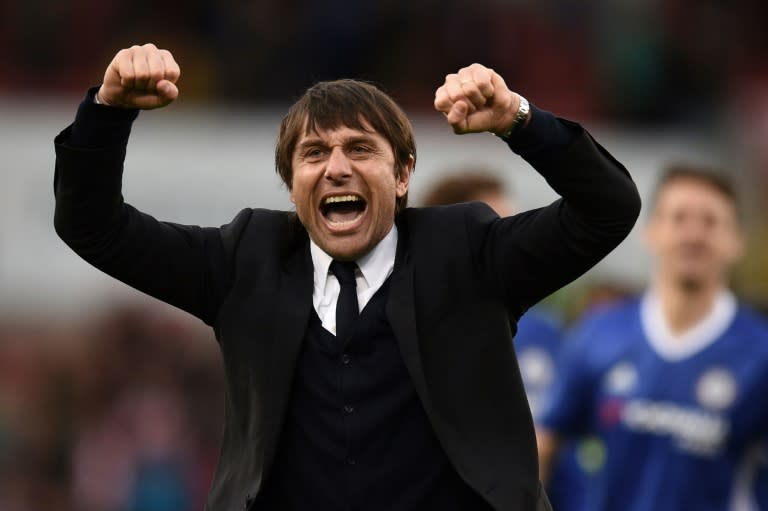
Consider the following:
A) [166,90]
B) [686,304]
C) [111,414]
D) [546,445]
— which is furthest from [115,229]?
[111,414]

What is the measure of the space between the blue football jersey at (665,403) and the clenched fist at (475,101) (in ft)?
9.62

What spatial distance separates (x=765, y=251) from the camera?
14039 mm

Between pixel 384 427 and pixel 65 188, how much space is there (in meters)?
0.93

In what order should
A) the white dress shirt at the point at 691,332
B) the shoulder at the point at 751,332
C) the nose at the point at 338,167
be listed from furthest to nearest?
the white dress shirt at the point at 691,332 → the shoulder at the point at 751,332 → the nose at the point at 338,167

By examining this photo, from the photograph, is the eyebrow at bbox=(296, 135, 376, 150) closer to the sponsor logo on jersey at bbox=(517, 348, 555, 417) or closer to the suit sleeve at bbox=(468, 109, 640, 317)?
the suit sleeve at bbox=(468, 109, 640, 317)

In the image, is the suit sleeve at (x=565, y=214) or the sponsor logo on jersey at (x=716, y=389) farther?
the sponsor logo on jersey at (x=716, y=389)

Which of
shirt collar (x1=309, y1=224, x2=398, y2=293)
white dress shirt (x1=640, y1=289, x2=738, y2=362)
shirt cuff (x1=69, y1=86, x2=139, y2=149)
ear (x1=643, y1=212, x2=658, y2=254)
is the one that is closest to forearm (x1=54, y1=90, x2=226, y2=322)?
shirt cuff (x1=69, y1=86, x2=139, y2=149)

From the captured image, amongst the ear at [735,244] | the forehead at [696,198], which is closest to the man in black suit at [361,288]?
the forehead at [696,198]

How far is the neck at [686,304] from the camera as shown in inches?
276

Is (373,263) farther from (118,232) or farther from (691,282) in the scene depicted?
(691,282)

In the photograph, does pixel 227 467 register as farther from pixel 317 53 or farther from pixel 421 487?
pixel 317 53

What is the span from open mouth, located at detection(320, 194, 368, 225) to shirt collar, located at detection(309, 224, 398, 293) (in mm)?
92

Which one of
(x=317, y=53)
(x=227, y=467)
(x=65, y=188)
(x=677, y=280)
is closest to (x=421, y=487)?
(x=227, y=467)

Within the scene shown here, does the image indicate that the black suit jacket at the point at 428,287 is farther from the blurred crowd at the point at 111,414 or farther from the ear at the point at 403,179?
the blurred crowd at the point at 111,414
